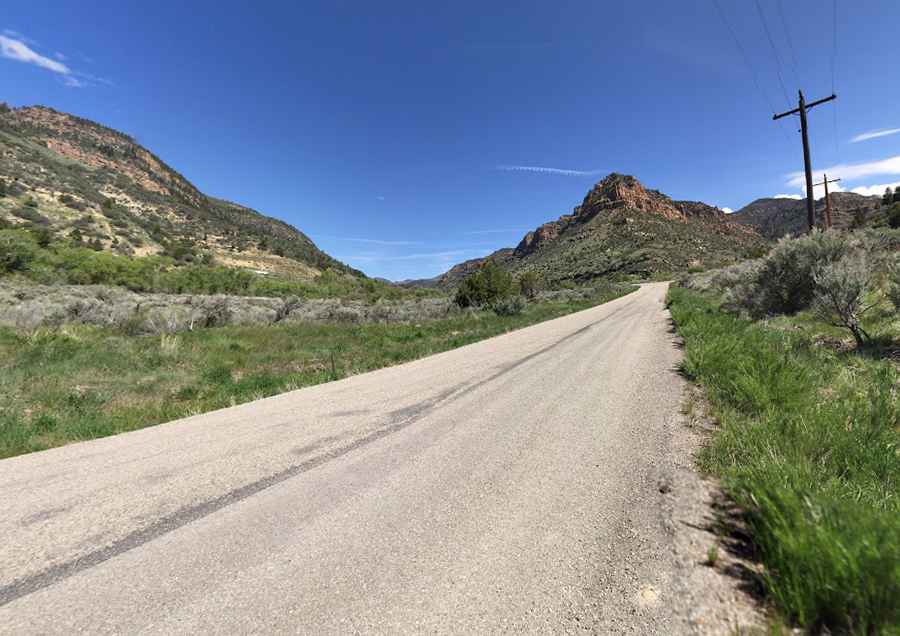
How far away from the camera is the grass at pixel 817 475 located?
176 centimetres

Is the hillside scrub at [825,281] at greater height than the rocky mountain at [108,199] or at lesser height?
lesser

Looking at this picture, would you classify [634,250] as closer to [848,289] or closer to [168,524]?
[848,289]

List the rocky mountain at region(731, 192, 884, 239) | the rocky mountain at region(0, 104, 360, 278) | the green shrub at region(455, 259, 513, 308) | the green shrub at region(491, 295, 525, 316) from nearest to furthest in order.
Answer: the green shrub at region(491, 295, 525, 316) → the green shrub at region(455, 259, 513, 308) → the rocky mountain at region(0, 104, 360, 278) → the rocky mountain at region(731, 192, 884, 239)

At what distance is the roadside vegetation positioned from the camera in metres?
1.78

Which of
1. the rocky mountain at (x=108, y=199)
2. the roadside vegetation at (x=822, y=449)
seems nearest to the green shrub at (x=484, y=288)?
the roadside vegetation at (x=822, y=449)

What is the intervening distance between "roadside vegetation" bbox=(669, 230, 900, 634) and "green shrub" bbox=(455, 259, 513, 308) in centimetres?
2864

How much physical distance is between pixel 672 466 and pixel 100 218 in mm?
73489

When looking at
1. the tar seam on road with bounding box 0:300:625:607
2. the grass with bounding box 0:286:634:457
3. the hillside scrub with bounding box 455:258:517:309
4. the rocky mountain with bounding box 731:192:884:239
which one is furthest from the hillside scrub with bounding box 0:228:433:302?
the rocky mountain with bounding box 731:192:884:239

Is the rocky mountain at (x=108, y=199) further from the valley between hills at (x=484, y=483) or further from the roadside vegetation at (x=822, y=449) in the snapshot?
the roadside vegetation at (x=822, y=449)

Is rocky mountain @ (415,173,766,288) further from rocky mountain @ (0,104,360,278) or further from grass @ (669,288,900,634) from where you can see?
grass @ (669,288,900,634)

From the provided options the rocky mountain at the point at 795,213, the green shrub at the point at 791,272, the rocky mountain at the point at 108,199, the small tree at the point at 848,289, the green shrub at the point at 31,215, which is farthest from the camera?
the rocky mountain at the point at 795,213

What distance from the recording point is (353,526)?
2.90 metres

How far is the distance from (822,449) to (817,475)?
749mm

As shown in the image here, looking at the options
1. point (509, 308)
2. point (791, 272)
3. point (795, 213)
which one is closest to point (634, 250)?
point (509, 308)
